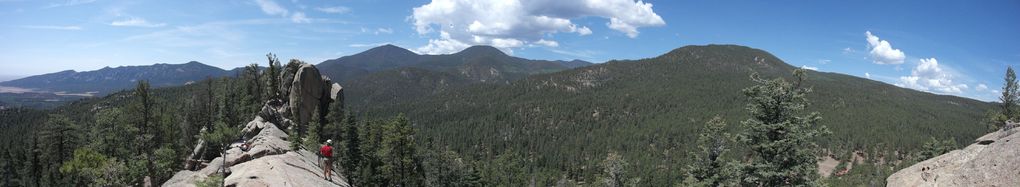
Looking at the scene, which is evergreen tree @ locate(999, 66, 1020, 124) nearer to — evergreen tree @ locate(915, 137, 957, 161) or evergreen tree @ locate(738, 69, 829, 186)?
evergreen tree @ locate(915, 137, 957, 161)

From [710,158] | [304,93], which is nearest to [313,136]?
[304,93]

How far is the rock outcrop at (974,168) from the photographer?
46.4 feet

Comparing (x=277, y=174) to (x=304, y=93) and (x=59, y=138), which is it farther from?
(x=59, y=138)

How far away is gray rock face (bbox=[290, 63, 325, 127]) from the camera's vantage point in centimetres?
5750

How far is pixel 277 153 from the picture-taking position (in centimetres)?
3703

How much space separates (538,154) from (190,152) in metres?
151

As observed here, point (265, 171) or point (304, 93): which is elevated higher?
point (304, 93)

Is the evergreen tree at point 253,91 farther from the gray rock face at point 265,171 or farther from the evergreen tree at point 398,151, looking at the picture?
the gray rock face at point 265,171

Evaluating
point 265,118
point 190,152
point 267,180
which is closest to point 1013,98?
point 267,180

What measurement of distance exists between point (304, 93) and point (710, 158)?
44.7 metres

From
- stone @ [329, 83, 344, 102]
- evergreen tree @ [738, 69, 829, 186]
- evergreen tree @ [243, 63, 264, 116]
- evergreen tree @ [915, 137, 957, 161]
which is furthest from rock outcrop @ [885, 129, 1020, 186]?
evergreen tree @ [243, 63, 264, 116]

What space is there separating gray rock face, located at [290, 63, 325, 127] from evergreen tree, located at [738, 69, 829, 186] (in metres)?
48.7

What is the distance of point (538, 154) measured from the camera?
199750 mm

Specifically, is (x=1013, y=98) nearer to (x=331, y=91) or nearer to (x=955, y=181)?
(x=955, y=181)
